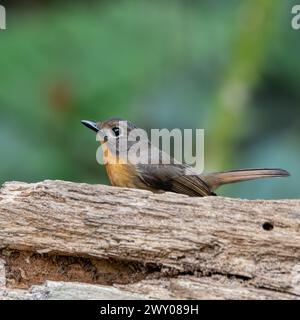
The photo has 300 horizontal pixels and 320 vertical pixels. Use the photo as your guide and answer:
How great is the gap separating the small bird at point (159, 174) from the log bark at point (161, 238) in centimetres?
112

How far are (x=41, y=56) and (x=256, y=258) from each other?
13.0 feet

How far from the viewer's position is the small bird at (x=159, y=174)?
7.25 metres

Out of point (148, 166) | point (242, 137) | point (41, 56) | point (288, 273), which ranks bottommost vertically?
point (288, 273)

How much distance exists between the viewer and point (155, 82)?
30.7 ft

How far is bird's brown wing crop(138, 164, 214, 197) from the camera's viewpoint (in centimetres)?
725

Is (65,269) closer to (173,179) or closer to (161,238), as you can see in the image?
(161,238)

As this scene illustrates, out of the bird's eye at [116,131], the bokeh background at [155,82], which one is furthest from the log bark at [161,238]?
the bokeh background at [155,82]

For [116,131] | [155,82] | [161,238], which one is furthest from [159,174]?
[155,82]

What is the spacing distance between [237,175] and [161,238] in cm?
152

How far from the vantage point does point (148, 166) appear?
735cm

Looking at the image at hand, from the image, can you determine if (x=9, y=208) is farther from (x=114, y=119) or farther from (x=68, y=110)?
(x=68, y=110)

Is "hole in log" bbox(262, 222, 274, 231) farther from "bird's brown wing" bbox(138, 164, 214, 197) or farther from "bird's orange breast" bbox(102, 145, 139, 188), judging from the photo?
"bird's orange breast" bbox(102, 145, 139, 188)

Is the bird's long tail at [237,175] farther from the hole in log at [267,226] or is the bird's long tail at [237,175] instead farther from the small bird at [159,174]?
the hole in log at [267,226]

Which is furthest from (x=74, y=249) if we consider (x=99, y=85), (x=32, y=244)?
(x=99, y=85)
